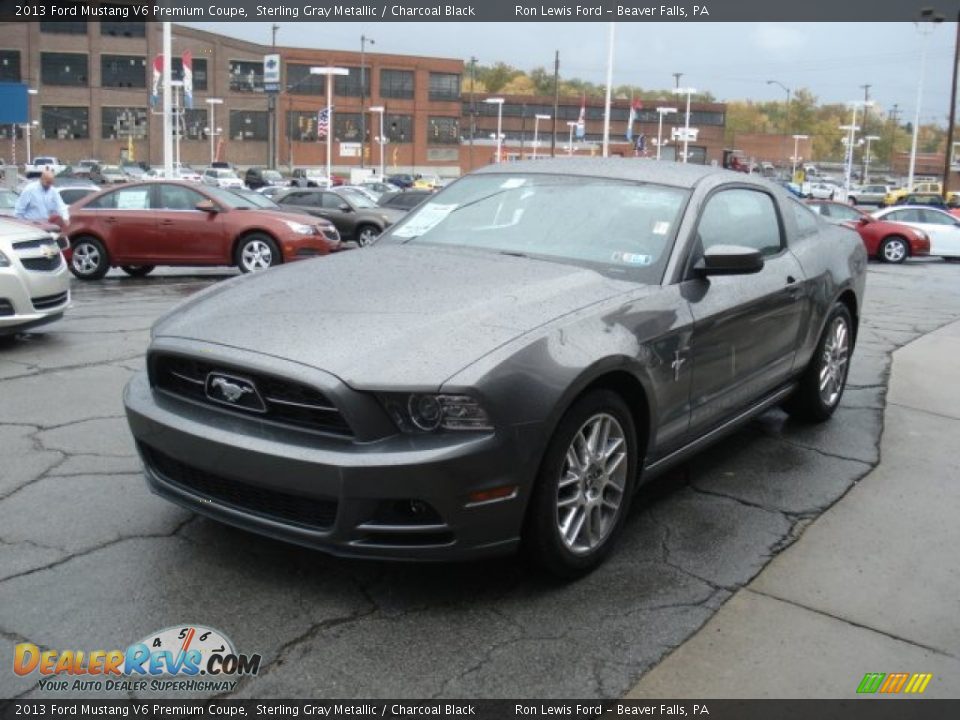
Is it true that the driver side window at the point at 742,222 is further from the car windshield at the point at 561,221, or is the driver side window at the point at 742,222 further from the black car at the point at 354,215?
the black car at the point at 354,215

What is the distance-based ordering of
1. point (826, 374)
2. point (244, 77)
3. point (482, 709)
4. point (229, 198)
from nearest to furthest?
1. point (482, 709)
2. point (826, 374)
3. point (229, 198)
4. point (244, 77)

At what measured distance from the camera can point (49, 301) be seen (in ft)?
25.3

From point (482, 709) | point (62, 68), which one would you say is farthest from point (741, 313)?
point (62, 68)

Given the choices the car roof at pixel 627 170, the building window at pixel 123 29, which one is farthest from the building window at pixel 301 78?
the car roof at pixel 627 170

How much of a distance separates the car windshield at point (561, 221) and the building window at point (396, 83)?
9029 cm

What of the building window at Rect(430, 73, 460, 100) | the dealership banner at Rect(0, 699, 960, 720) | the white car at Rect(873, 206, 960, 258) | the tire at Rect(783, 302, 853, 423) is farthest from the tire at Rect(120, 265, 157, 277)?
the building window at Rect(430, 73, 460, 100)

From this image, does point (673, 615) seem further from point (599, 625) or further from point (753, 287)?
point (753, 287)

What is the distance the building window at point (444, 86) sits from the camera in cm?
9350

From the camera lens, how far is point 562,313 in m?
3.48

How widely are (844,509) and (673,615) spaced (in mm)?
1554

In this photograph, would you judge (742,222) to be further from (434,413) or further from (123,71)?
(123,71)

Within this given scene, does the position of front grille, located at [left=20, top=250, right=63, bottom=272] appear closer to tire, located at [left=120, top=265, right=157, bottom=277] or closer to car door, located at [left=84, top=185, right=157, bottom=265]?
car door, located at [left=84, top=185, right=157, bottom=265]

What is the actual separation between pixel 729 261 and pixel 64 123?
88770 mm

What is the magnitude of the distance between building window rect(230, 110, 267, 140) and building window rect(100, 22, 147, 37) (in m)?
10.3
